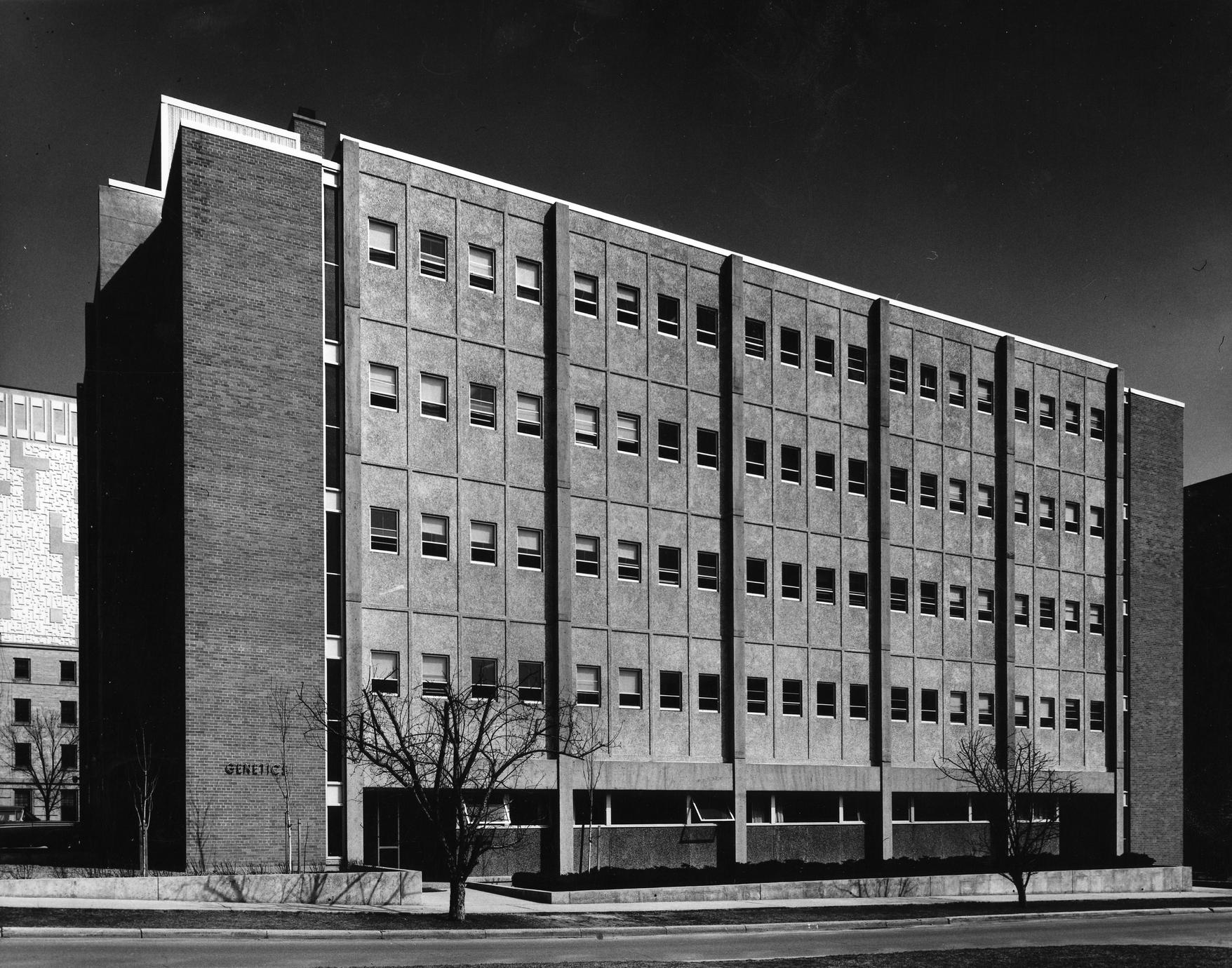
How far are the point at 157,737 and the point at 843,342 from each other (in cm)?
2608

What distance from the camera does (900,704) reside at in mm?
47500

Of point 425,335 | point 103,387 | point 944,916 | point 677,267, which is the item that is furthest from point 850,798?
point 103,387

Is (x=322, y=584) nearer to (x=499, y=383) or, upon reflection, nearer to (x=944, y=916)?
(x=499, y=383)

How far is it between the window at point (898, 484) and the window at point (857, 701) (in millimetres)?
6811

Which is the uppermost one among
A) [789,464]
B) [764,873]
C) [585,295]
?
[585,295]

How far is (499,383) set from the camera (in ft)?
127

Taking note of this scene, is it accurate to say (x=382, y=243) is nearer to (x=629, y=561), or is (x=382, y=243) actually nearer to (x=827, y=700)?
(x=629, y=561)

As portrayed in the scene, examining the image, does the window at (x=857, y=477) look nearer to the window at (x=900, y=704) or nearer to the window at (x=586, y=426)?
the window at (x=900, y=704)

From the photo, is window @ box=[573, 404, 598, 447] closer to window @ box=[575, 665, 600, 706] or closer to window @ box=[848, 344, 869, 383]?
window @ box=[575, 665, 600, 706]

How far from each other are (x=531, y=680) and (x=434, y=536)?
200 inches

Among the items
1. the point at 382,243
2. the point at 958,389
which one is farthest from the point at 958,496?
the point at 382,243

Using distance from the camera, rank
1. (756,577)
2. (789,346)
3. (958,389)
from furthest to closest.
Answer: (958,389) → (789,346) → (756,577)

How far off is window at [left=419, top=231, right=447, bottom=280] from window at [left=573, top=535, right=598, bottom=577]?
28.1 ft

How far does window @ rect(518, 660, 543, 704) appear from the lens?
126 ft
